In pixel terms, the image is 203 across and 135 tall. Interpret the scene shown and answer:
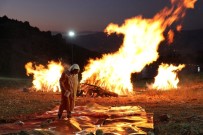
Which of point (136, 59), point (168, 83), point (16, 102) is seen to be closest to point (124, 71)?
point (136, 59)

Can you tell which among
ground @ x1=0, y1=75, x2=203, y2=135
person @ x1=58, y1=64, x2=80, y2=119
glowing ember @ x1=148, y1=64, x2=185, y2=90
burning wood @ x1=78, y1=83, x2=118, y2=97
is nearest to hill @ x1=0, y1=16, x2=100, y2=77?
glowing ember @ x1=148, y1=64, x2=185, y2=90

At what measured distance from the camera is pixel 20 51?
56.8 meters

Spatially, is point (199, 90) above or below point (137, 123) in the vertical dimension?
above

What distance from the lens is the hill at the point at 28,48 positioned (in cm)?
5140

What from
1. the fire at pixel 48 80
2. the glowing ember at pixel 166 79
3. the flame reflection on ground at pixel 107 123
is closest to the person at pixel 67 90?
the flame reflection on ground at pixel 107 123

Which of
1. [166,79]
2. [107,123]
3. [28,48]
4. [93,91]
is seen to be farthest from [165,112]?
[28,48]

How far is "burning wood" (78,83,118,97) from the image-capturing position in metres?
20.5

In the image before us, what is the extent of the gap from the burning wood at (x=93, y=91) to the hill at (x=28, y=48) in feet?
92.2

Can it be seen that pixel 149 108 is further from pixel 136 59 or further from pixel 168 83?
pixel 168 83

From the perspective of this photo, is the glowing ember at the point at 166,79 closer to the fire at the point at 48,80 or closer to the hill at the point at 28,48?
the fire at the point at 48,80

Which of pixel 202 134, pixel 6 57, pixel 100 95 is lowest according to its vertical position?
pixel 202 134

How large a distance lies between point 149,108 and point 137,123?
4.84m

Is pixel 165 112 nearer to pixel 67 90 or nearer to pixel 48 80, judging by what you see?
pixel 67 90

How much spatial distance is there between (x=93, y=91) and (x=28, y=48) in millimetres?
42333
